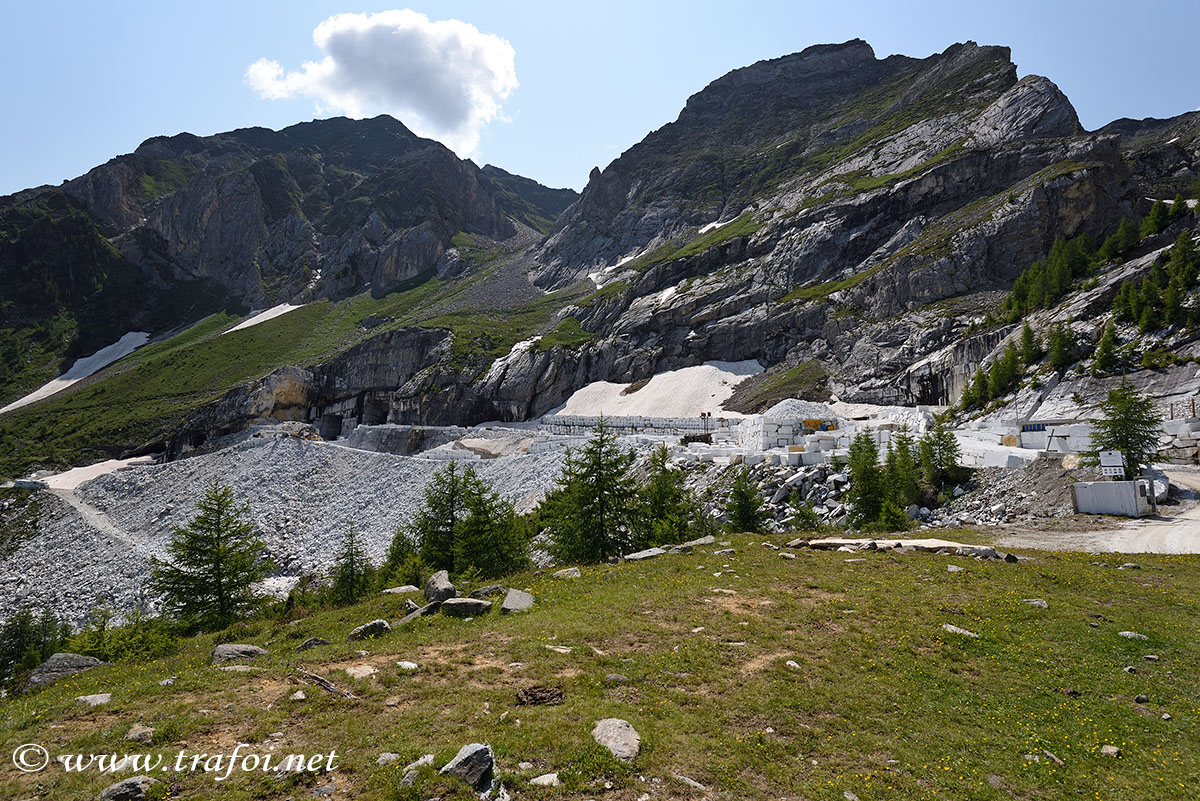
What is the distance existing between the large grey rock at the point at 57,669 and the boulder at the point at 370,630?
5.53 meters

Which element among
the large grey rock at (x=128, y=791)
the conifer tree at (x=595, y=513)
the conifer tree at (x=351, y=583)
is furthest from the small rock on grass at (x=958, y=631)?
the conifer tree at (x=351, y=583)

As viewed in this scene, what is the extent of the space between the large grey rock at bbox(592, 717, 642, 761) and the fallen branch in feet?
12.9

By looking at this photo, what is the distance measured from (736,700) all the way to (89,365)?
224m

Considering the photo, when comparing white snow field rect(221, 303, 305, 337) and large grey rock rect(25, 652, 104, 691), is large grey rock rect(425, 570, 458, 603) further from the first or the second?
white snow field rect(221, 303, 305, 337)

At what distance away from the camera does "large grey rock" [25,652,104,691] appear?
10.5 meters

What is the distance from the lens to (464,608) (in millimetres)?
12734

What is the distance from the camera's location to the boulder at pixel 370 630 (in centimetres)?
1160

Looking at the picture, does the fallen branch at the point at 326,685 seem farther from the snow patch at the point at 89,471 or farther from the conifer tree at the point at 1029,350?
the snow patch at the point at 89,471

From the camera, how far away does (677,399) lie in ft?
318

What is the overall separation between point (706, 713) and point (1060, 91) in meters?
157

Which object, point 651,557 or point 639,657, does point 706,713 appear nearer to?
point 639,657

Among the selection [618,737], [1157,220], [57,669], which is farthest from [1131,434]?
[1157,220]

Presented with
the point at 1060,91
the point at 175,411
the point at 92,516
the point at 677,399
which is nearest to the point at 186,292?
the point at 175,411

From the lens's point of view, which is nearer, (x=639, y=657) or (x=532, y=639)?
(x=639, y=657)
